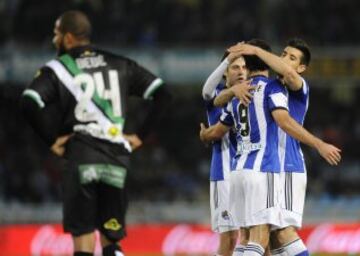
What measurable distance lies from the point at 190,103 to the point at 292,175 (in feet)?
57.9

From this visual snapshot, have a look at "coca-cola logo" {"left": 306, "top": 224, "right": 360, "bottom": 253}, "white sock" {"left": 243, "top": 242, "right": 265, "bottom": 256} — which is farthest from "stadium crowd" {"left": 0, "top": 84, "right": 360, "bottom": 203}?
"white sock" {"left": 243, "top": 242, "right": 265, "bottom": 256}

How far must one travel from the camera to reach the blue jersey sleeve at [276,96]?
26.1 ft

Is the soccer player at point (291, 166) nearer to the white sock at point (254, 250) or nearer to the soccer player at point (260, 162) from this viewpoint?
the soccer player at point (260, 162)

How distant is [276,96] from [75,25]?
5.26 ft

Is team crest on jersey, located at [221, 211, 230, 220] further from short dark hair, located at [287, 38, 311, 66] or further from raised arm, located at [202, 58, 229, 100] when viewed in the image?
short dark hair, located at [287, 38, 311, 66]

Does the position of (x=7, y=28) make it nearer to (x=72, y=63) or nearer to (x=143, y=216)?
(x=143, y=216)

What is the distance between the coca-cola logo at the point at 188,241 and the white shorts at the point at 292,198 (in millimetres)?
10471

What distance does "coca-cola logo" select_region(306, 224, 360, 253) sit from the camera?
18.2 metres

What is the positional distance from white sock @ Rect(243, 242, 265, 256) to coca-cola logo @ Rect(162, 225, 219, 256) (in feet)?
35.1

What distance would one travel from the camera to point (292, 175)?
8.14 metres

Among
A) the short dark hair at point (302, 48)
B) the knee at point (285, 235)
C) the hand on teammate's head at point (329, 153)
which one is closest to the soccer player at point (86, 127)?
the knee at point (285, 235)

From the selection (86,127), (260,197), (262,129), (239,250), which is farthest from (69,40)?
(239,250)

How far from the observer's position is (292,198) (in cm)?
810

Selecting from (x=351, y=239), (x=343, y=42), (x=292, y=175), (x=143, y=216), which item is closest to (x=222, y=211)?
(x=292, y=175)
